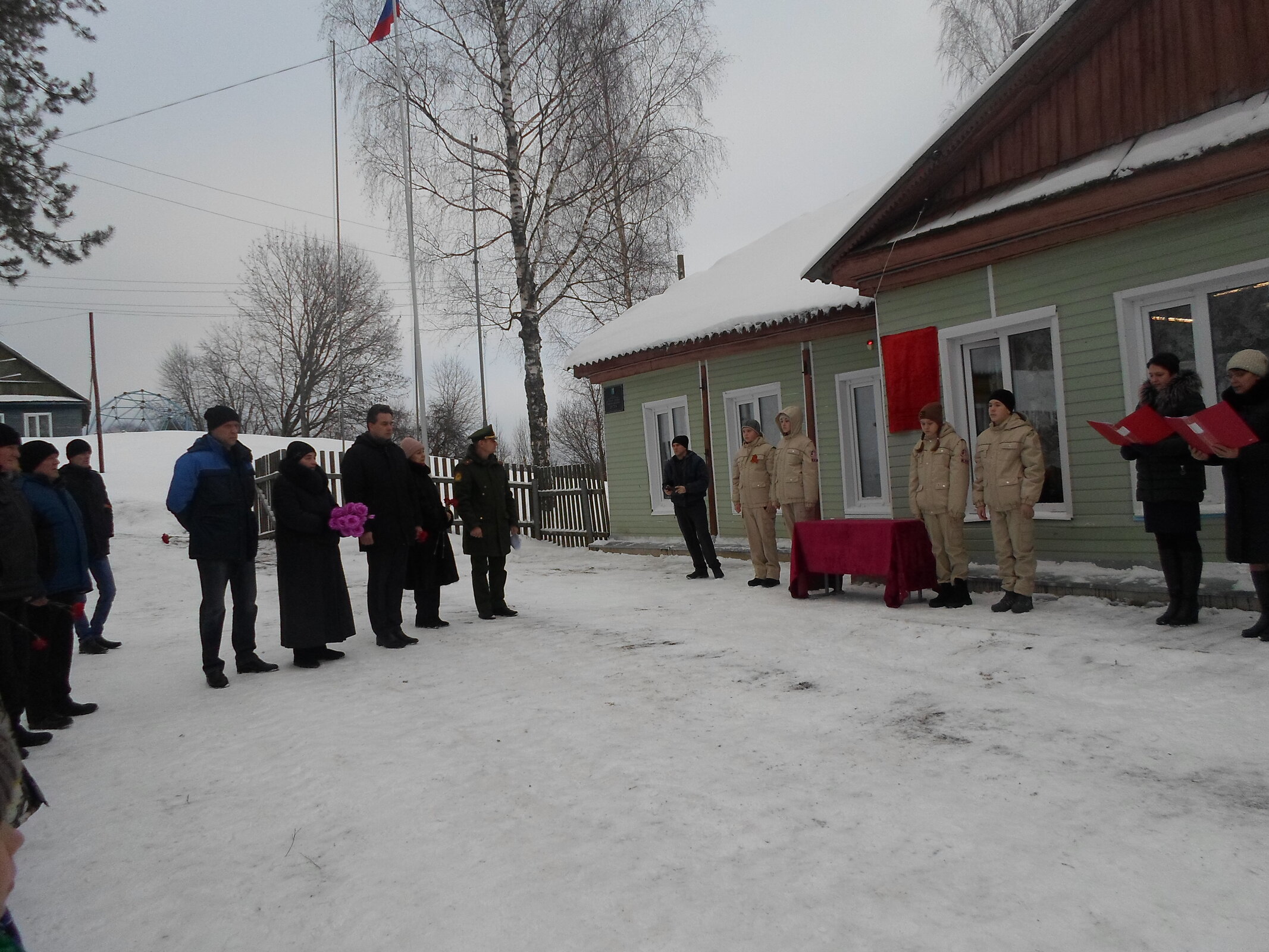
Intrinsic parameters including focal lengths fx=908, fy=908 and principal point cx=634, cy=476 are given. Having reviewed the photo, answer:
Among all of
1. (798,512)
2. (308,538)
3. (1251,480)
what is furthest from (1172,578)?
(308,538)

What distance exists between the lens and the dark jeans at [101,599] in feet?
26.1

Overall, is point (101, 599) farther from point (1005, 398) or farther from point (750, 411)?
point (750, 411)

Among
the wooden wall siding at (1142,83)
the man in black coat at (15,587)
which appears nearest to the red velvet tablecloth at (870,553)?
the wooden wall siding at (1142,83)

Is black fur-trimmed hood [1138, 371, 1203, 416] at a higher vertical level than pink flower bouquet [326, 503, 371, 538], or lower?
higher

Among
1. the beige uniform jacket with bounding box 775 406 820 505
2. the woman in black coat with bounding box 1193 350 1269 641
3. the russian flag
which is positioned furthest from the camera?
the russian flag

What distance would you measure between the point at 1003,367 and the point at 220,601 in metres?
6.98

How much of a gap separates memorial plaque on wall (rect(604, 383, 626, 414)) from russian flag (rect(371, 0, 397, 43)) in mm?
8262

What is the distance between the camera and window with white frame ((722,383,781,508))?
12.8 meters

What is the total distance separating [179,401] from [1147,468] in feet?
190

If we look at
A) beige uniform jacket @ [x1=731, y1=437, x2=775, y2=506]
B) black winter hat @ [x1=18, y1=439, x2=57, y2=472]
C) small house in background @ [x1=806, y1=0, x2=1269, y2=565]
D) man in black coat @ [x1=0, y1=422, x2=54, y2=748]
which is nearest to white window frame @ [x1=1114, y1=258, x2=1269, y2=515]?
small house in background @ [x1=806, y1=0, x2=1269, y2=565]

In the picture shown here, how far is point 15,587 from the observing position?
4.88 metres

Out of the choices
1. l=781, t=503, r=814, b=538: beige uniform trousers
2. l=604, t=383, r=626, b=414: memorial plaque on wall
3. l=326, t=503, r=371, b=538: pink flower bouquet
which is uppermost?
l=604, t=383, r=626, b=414: memorial plaque on wall

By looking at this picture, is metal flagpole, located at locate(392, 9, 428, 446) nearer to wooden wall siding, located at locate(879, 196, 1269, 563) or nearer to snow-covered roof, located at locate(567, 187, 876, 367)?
snow-covered roof, located at locate(567, 187, 876, 367)

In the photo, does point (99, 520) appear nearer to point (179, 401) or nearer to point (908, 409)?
point (908, 409)
